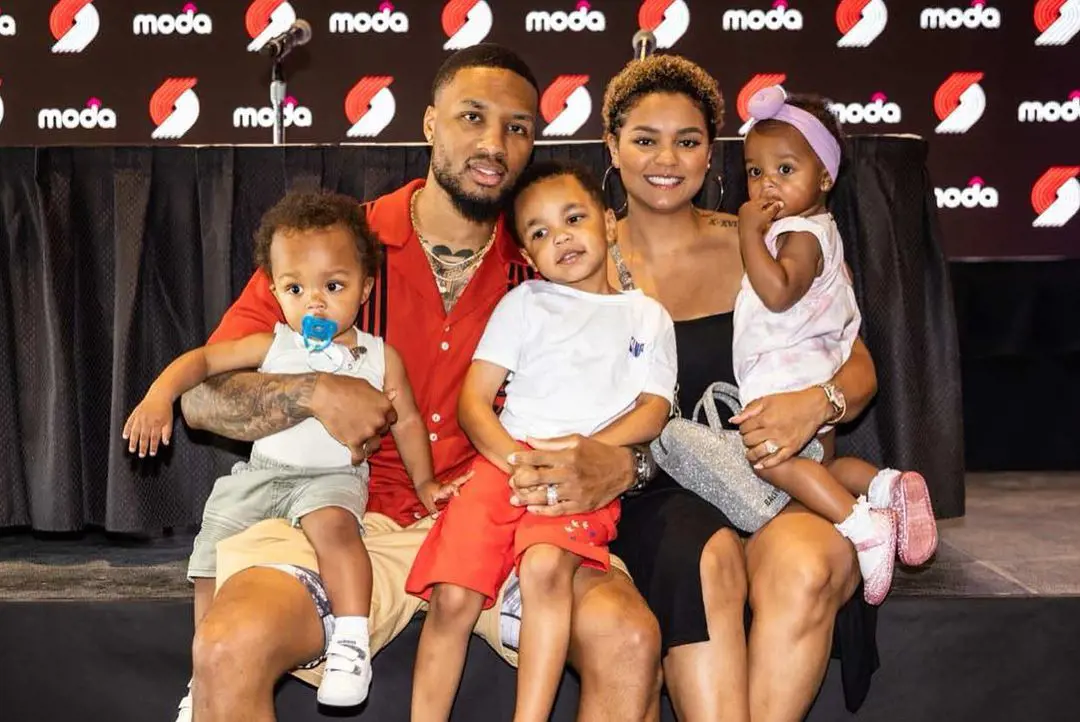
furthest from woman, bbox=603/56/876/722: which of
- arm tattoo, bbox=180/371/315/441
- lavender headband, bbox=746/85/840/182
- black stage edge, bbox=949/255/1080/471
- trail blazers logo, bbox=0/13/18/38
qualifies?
trail blazers logo, bbox=0/13/18/38

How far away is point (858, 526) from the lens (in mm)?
2402

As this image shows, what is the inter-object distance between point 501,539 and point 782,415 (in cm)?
64

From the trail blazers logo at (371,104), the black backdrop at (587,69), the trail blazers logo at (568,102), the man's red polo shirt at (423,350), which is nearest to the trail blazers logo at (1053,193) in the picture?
the black backdrop at (587,69)

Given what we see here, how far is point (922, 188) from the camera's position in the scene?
3354 millimetres

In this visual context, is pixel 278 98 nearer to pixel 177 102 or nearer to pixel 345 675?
pixel 177 102

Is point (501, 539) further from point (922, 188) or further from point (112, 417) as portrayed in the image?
point (922, 188)

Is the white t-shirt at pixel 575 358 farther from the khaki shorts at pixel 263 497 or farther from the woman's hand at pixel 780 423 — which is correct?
the khaki shorts at pixel 263 497

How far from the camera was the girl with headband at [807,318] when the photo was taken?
246 cm

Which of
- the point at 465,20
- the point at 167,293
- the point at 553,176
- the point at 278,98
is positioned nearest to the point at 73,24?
the point at 465,20

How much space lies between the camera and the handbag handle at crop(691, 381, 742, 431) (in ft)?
8.53

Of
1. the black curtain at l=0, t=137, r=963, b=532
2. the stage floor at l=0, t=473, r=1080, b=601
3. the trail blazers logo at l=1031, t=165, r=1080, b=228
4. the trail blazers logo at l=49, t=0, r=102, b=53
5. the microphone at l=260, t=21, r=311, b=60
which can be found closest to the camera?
the stage floor at l=0, t=473, r=1080, b=601

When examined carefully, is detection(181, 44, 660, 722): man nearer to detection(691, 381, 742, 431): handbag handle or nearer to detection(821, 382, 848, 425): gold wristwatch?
detection(691, 381, 742, 431): handbag handle

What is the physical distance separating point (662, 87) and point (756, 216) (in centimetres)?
38

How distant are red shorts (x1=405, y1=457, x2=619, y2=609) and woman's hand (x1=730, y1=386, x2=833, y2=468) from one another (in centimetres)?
35
